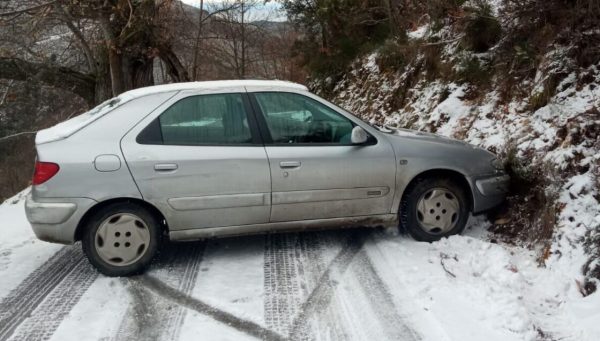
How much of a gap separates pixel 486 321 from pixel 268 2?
48.5 ft

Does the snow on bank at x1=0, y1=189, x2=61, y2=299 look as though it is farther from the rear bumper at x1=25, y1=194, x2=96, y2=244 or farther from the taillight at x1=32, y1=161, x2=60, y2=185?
the taillight at x1=32, y1=161, x2=60, y2=185

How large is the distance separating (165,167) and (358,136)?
69.5 inches

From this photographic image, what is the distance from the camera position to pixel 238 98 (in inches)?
193

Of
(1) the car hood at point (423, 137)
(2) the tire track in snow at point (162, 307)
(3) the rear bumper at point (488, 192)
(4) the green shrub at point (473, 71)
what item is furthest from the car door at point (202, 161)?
(4) the green shrub at point (473, 71)

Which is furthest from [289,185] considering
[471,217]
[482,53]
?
[482,53]

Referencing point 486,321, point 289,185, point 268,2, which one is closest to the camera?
point 486,321

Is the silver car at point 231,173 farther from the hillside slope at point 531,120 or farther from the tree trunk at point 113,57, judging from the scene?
the tree trunk at point 113,57

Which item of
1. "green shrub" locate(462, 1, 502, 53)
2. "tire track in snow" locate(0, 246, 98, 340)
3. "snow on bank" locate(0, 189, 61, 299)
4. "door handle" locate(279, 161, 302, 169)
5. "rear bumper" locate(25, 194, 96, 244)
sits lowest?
"snow on bank" locate(0, 189, 61, 299)

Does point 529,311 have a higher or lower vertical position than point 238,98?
lower

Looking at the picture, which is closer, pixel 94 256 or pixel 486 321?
pixel 486 321

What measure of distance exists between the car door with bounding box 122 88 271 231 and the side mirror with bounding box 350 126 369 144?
842mm

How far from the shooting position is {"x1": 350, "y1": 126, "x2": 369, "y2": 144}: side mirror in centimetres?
489

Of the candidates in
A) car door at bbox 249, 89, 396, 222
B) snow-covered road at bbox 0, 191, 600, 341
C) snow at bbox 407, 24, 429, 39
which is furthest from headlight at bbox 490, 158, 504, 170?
snow at bbox 407, 24, 429, 39

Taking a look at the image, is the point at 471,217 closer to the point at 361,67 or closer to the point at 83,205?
the point at 83,205
